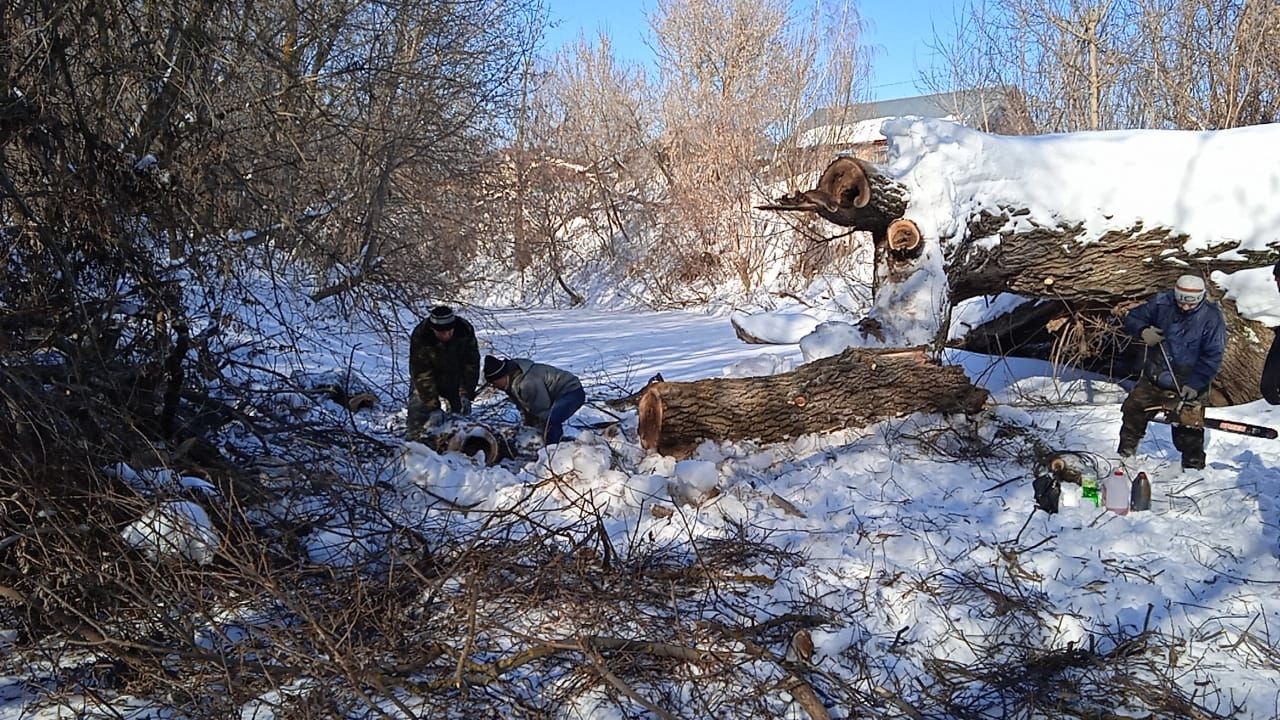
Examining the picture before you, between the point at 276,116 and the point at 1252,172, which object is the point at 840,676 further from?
the point at 1252,172

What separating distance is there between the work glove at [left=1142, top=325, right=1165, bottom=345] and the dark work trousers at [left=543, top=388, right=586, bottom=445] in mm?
3949

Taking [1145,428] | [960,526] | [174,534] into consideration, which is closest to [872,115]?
[1145,428]

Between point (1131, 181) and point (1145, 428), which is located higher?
point (1131, 181)

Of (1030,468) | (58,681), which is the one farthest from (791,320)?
(58,681)

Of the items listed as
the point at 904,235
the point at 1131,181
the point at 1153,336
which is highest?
the point at 1131,181

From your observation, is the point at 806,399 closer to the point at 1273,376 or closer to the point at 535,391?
the point at 535,391

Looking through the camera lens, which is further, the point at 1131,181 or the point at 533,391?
the point at 1131,181

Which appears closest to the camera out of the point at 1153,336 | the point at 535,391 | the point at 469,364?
the point at 1153,336

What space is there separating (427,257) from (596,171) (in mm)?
12874

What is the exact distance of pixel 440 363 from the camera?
692cm

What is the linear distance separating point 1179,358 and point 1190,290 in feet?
1.44

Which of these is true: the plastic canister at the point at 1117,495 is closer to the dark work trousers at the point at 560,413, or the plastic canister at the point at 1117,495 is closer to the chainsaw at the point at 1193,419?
the chainsaw at the point at 1193,419

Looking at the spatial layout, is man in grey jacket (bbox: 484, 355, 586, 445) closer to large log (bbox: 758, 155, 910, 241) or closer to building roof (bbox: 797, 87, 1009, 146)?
large log (bbox: 758, 155, 910, 241)

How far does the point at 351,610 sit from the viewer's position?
11.3 ft
